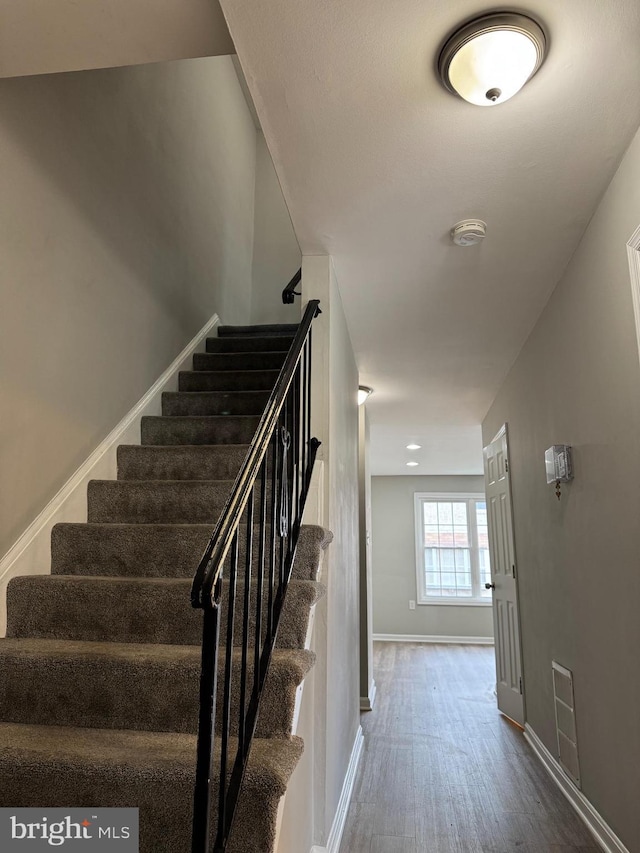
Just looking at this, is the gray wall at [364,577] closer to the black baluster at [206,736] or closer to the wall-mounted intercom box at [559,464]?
the wall-mounted intercom box at [559,464]

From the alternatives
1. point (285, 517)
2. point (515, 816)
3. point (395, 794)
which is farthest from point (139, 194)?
point (515, 816)

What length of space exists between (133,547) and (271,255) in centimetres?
423

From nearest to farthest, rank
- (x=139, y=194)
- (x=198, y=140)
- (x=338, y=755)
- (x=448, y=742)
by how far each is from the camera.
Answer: (x=338, y=755)
(x=139, y=194)
(x=448, y=742)
(x=198, y=140)

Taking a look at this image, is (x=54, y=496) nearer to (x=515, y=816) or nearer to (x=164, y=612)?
(x=164, y=612)

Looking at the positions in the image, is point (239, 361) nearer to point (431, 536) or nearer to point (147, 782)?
point (147, 782)

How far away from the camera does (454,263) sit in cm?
271

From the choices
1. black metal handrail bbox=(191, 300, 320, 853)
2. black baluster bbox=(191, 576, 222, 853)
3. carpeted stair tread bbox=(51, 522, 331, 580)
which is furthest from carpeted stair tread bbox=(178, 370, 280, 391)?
black baluster bbox=(191, 576, 222, 853)

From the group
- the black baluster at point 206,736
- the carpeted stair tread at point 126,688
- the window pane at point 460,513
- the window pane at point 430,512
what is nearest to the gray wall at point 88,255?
the carpeted stair tread at point 126,688

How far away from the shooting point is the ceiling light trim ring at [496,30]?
142 cm

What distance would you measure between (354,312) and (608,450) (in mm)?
1566

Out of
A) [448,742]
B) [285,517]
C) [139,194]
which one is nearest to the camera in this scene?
[285,517]

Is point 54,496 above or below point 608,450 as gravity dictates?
below

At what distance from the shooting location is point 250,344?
4148 mm

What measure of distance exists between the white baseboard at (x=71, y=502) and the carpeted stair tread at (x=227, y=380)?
0.55 ft
